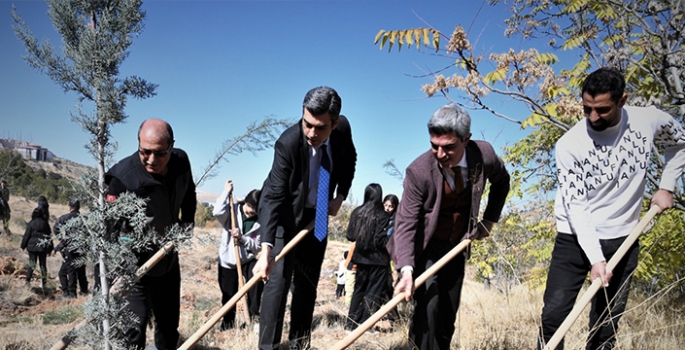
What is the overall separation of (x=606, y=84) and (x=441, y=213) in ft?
4.18

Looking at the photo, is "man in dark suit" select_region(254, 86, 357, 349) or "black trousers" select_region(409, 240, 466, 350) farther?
"man in dark suit" select_region(254, 86, 357, 349)

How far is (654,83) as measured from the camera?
15.3 feet

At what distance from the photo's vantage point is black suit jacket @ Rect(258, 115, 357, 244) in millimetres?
3547

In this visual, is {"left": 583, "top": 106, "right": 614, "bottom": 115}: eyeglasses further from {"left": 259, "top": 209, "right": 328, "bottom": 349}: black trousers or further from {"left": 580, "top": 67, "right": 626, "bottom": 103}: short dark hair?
{"left": 259, "top": 209, "right": 328, "bottom": 349}: black trousers

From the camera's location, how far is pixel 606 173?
10.2 ft

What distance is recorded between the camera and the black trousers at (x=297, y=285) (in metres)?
3.67

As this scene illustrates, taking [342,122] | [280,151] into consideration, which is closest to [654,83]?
[342,122]

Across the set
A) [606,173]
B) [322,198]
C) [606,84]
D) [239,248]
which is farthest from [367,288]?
[606,84]

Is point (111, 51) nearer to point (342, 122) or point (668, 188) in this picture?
point (342, 122)

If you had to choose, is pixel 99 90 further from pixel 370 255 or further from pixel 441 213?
pixel 370 255

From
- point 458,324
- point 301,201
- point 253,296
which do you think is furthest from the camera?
point 253,296

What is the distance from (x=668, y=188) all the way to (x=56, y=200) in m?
31.1

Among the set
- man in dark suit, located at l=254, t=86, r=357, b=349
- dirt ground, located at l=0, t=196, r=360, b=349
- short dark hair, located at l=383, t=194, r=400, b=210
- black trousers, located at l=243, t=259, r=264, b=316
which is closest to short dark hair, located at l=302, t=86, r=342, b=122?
man in dark suit, located at l=254, t=86, r=357, b=349

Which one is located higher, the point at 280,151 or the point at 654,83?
the point at 654,83
